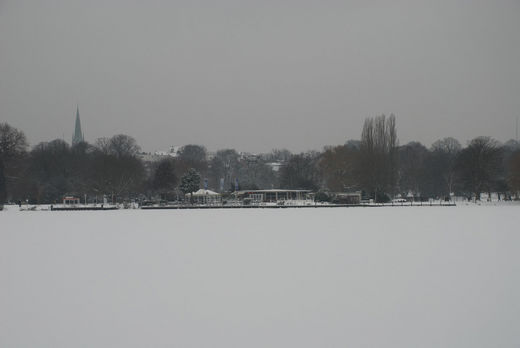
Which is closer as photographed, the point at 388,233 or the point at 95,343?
the point at 95,343

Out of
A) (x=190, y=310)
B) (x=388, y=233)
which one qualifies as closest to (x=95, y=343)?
(x=190, y=310)

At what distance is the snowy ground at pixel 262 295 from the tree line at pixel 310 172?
51791 millimetres

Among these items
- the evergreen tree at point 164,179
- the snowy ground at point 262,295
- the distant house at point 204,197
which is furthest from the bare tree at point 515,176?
the snowy ground at point 262,295

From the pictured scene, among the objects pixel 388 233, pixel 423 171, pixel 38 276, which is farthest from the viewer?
pixel 423 171

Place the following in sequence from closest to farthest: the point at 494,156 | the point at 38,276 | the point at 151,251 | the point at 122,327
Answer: the point at 122,327, the point at 38,276, the point at 151,251, the point at 494,156

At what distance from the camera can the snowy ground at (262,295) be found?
855 cm

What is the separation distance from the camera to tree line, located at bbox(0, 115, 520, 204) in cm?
6994

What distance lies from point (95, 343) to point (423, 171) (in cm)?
8221

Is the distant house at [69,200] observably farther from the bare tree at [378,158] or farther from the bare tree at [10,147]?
the bare tree at [378,158]

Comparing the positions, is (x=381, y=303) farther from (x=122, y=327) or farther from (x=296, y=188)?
(x=296, y=188)

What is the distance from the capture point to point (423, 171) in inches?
3366

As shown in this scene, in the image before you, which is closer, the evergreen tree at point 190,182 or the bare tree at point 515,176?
the bare tree at point 515,176

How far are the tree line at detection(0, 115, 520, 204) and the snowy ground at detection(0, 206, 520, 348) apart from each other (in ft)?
170

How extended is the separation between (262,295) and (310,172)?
84.5 meters
